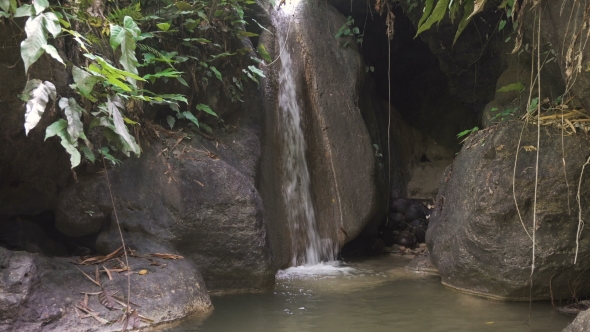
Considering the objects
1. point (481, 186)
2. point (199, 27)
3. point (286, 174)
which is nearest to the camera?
point (481, 186)

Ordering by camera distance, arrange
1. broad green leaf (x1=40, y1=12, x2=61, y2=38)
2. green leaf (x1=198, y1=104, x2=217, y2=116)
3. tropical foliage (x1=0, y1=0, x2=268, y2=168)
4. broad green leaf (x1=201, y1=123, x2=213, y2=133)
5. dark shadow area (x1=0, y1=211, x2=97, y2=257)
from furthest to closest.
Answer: broad green leaf (x1=201, y1=123, x2=213, y2=133)
green leaf (x1=198, y1=104, x2=217, y2=116)
dark shadow area (x1=0, y1=211, x2=97, y2=257)
tropical foliage (x1=0, y1=0, x2=268, y2=168)
broad green leaf (x1=40, y1=12, x2=61, y2=38)

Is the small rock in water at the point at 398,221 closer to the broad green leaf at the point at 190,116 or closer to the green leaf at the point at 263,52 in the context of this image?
the green leaf at the point at 263,52

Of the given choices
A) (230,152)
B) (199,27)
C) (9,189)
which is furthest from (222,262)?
(199,27)

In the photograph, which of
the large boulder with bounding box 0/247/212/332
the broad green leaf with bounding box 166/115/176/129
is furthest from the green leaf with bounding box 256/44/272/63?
the large boulder with bounding box 0/247/212/332

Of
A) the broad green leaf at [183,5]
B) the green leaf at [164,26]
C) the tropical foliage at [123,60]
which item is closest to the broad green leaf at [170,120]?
the tropical foliage at [123,60]

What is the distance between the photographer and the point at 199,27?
6.19m

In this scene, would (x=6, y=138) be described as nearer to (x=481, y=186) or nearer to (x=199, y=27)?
(x=199, y=27)

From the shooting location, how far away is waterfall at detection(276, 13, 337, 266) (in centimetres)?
764

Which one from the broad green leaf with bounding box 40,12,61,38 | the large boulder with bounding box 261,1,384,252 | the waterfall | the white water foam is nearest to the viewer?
the broad green leaf with bounding box 40,12,61,38

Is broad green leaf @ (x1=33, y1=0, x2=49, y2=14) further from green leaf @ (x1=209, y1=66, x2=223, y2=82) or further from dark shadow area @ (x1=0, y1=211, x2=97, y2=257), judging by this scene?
green leaf @ (x1=209, y1=66, x2=223, y2=82)

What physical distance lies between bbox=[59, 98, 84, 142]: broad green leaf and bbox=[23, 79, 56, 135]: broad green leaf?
0.90 feet

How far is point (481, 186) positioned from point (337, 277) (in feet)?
7.06

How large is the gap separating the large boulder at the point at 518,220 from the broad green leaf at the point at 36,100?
3940 millimetres

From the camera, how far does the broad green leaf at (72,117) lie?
363 cm
